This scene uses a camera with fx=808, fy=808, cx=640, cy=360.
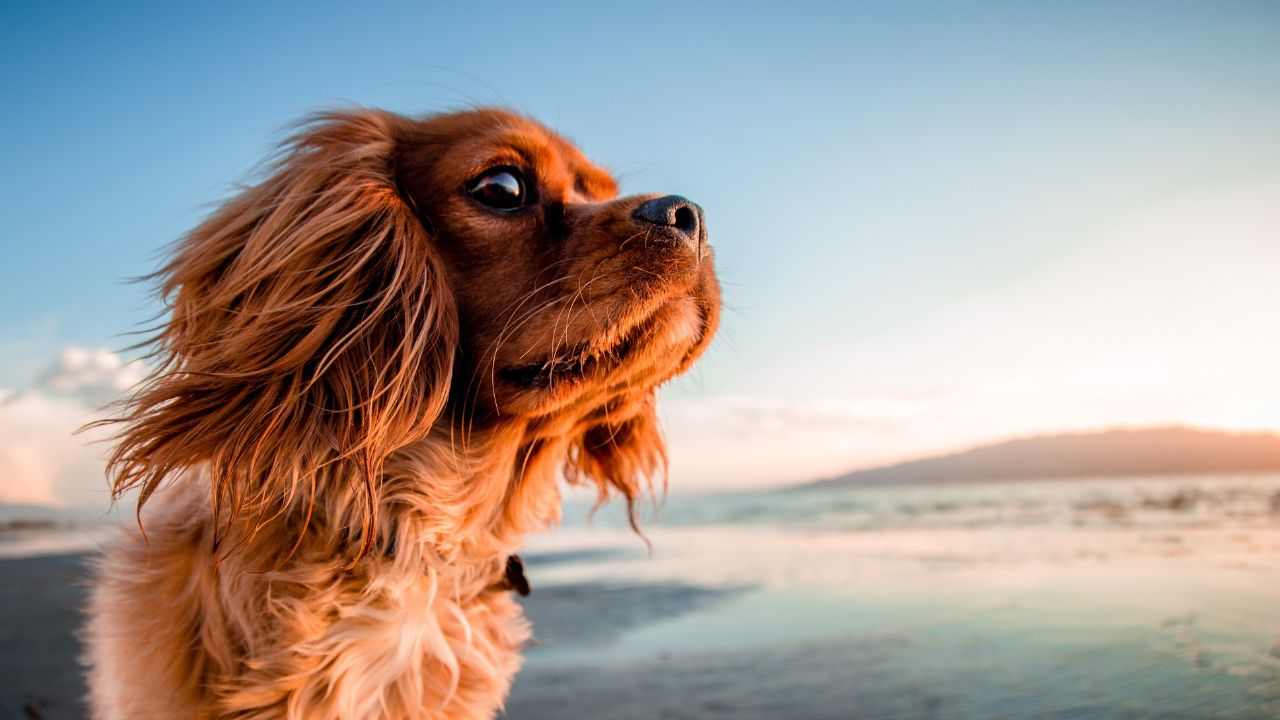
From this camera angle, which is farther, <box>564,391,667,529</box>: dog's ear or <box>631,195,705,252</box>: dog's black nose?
<box>564,391,667,529</box>: dog's ear

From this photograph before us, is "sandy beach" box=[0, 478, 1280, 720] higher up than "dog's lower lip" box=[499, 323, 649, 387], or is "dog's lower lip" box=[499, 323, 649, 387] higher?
"dog's lower lip" box=[499, 323, 649, 387]

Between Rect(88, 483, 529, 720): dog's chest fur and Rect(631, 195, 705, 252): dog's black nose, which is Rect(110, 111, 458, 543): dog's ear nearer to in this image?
Rect(88, 483, 529, 720): dog's chest fur

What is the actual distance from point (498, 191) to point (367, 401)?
682 mm

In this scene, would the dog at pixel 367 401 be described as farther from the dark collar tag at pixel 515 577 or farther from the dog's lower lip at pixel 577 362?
Result: the dark collar tag at pixel 515 577

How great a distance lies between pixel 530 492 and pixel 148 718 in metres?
1.15

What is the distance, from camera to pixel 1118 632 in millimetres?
5535

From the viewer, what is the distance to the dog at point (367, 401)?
1978 mm

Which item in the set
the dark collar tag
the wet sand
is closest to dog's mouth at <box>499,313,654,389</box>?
the dark collar tag

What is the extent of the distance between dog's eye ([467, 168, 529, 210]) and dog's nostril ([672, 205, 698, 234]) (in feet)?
1.49

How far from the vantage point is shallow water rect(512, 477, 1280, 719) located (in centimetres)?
443

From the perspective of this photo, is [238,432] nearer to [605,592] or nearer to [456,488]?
[456,488]

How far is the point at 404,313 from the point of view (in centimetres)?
209

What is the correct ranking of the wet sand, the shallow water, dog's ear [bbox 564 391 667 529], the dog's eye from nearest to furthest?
the dog's eye, dog's ear [bbox 564 391 667 529], the shallow water, the wet sand

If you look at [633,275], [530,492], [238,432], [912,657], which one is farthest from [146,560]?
[912,657]
